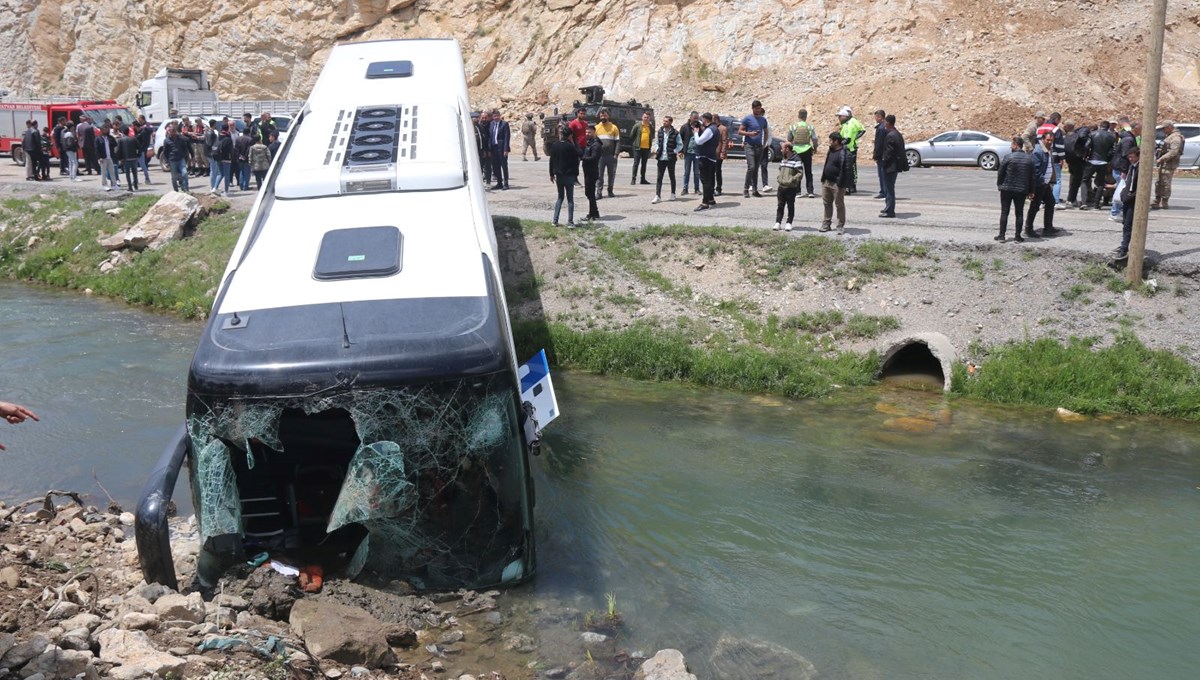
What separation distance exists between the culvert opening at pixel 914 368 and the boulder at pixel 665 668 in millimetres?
7538

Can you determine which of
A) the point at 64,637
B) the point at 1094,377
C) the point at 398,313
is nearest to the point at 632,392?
the point at 1094,377

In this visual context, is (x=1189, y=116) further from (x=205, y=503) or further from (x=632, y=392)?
(x=205, y=503)

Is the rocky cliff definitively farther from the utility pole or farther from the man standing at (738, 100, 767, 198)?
the utility pole

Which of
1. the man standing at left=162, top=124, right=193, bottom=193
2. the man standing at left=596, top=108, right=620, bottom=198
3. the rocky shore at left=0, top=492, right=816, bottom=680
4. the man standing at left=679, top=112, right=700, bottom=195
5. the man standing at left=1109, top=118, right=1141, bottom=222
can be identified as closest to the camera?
the rocky shore at left=0, top=492, right=816, bottom=680

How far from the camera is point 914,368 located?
14180 millimetres

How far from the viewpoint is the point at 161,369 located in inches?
567

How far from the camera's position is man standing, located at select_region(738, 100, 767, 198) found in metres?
20.2

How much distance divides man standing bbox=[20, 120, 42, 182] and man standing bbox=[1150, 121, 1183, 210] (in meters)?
26.7

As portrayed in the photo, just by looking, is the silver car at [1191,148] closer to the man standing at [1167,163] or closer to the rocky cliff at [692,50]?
the rocky cliff at [692,50]

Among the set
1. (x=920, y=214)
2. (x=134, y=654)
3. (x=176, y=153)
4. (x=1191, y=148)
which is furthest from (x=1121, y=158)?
(x=176, y=153)

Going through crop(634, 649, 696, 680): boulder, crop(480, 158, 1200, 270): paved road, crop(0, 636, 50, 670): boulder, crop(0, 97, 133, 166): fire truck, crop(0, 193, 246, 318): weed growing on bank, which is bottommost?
crop(634, 649, 696, 680): boulder

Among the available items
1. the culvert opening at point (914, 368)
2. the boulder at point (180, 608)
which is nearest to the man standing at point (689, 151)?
the culvert opening at point (914, 368)

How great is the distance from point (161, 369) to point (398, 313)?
8498mm

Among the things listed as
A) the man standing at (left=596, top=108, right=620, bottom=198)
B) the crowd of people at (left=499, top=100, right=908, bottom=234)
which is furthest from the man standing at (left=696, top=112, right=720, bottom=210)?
the man standing at (left=596, top=108, right=620, bottom=198)
